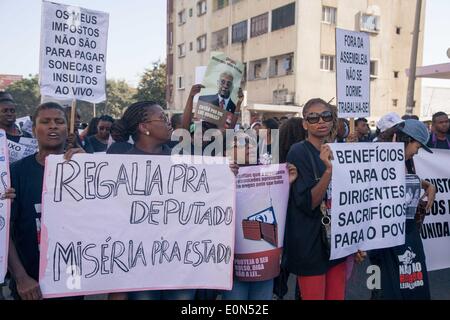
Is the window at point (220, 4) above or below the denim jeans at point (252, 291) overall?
above

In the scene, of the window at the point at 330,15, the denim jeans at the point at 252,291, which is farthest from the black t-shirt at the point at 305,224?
the window at the point at 330,15

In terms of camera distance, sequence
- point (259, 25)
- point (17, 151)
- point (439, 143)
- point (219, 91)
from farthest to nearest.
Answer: point (259, 25) → point (439, 143) → point (219, 91) → point (17, 151)

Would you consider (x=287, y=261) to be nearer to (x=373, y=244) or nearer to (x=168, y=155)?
(x=373, y=244)

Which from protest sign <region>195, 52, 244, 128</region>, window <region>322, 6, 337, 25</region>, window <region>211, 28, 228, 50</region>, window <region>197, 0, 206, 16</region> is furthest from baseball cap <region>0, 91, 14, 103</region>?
window <region>197, 0, 206, 16</region>

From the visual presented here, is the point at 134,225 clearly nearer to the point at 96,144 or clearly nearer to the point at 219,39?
the point at 96,144

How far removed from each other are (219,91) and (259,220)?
1.94 meters

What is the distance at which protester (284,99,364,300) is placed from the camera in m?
2.94

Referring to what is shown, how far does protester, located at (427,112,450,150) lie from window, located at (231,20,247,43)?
24589 millimetres

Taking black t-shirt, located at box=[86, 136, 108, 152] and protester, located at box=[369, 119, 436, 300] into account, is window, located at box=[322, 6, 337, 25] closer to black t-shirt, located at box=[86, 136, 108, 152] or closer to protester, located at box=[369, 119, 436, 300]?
black t-shirt, located at box=[86, 136, 108, 152]

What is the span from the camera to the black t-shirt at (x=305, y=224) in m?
2.96

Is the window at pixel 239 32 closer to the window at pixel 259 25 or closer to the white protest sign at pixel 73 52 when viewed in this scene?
the window at pixel 259 25

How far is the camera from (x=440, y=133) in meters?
6.27

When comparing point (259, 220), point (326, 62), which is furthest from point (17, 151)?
point (326, 62)

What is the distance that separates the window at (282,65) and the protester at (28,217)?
77.6 feet
